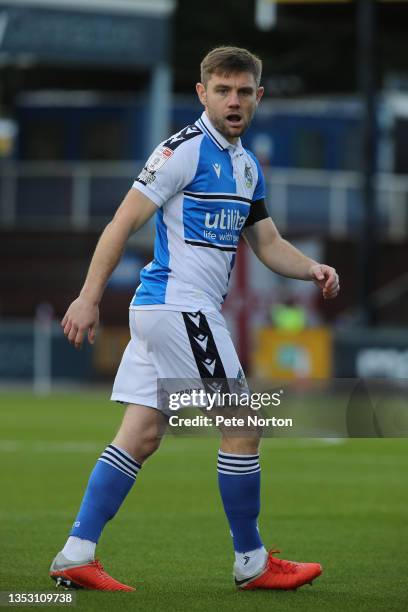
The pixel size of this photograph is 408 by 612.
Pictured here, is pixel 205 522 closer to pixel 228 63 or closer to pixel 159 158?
pixel 159 158

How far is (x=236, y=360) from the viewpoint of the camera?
620 cm

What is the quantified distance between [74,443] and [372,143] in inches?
482

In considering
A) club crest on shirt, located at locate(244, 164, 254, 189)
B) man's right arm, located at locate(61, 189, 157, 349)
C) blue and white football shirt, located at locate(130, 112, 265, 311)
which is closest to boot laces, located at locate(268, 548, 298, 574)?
blue and white football shirt, located at locate(130, 112, 265, 311)

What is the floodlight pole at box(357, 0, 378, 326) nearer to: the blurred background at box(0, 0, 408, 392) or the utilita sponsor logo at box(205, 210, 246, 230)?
the blurred background at box(0, 0, 408, 392)

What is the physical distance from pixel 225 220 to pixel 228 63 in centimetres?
63

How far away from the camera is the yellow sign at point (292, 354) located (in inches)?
944

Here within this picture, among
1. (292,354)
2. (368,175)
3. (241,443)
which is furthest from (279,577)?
(368,175)

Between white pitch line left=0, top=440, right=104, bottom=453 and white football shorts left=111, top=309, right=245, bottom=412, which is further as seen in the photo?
white pitch line left=0, top=440, right=104, bottom=453

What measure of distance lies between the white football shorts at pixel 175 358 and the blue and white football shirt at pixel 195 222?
0.21 ft

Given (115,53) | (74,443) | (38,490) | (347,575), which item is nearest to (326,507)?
(38,490)

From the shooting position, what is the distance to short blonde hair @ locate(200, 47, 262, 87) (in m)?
6.12

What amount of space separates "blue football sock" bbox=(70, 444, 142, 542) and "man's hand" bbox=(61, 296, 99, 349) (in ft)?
1.91

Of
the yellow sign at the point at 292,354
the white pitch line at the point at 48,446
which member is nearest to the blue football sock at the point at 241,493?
the white pitch line at the point at 48,446

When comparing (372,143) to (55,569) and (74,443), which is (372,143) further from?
(55,569)
